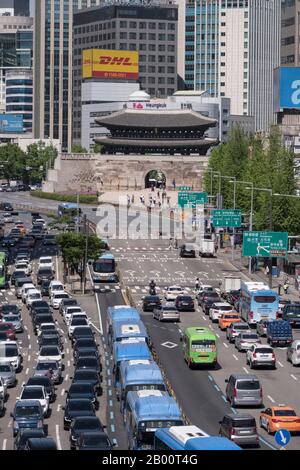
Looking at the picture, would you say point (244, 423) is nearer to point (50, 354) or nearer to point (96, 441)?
point (96, 441)

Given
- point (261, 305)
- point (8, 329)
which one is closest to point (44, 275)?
point (261, 305)

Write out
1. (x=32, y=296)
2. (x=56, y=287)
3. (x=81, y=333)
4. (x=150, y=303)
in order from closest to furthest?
(x=81, y=333) → (x=150, y=303) → (x=32, y=296) → (x=56, y=287)

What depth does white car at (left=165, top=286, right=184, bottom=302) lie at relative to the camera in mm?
99750

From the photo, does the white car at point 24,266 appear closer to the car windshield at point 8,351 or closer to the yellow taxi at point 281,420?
the car windshield at point 8,351

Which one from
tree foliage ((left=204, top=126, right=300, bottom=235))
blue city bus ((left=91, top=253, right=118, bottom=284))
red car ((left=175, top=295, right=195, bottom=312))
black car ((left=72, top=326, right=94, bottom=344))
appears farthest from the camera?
tree foliage ((left=204, top=126, right=300, bottom=235))

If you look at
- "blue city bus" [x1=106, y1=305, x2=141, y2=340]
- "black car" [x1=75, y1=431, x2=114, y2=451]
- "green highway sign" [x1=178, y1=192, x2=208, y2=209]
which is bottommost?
"black car" [x1=75, y1=431, x2=114, y2=451]

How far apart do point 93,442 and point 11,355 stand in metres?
25.4

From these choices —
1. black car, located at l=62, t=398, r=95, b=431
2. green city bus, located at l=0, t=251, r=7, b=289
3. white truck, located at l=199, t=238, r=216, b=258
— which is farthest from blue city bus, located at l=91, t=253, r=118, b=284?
black car, located at l=62, t=398, r=95, b=431

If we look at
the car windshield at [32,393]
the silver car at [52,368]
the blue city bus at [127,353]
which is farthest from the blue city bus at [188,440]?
the silver car at [52,368]

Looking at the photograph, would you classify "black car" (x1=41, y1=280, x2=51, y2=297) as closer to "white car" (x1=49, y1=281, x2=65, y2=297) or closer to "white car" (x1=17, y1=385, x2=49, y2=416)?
"white car" (x1=49, y1=281, x2=65, y2=297)

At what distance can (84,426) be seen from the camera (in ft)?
162

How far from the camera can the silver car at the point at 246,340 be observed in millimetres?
75688

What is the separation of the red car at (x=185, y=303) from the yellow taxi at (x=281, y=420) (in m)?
40.3

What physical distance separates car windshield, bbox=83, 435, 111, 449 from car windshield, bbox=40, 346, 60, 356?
2432cm
